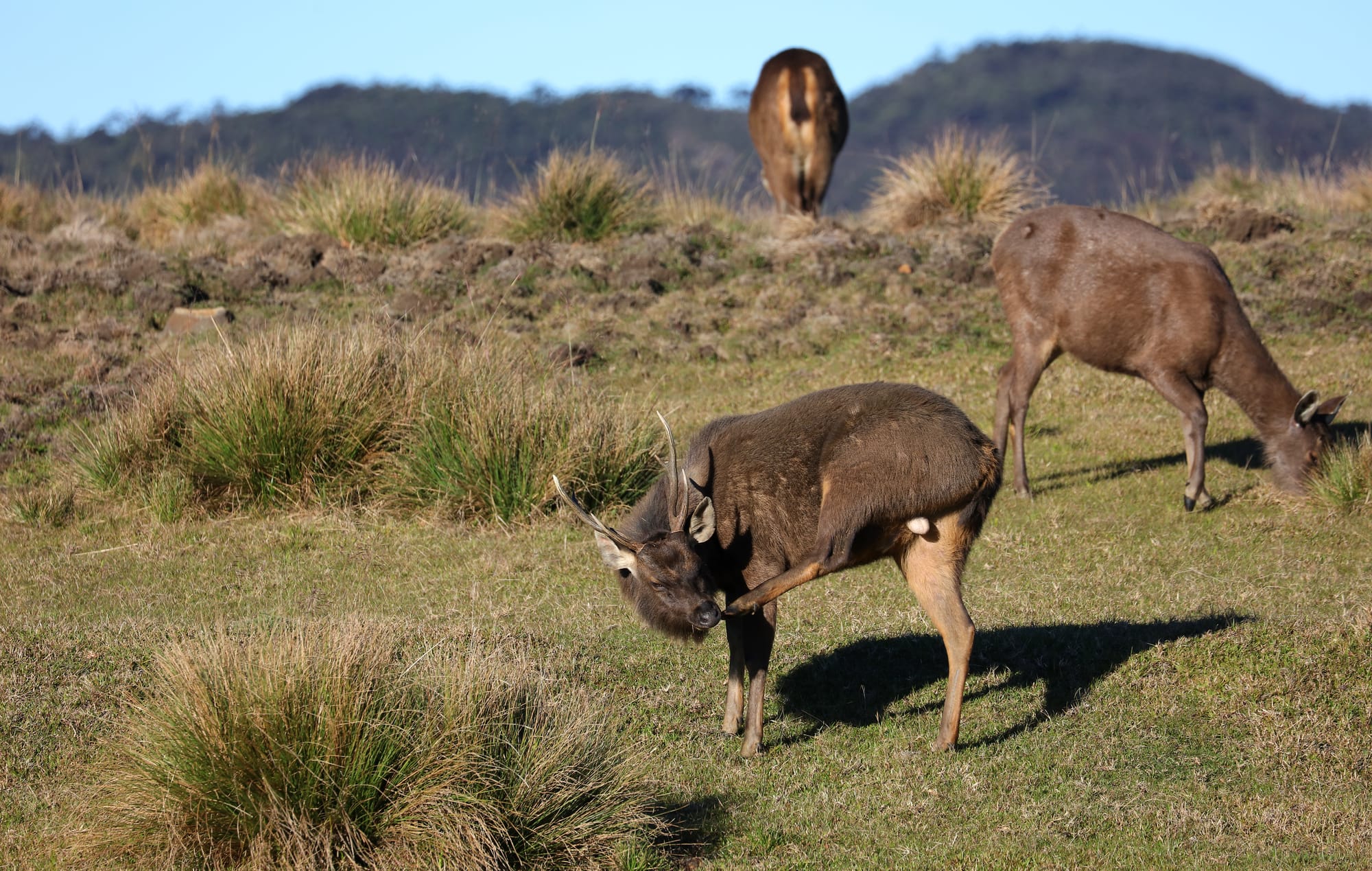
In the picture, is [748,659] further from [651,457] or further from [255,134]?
[255,134]

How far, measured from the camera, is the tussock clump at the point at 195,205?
1977 centimetres

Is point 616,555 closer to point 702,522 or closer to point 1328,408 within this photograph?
point 702,522

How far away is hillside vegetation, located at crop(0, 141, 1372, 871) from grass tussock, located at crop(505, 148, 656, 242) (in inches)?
2.4

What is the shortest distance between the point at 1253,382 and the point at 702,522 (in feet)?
21.7

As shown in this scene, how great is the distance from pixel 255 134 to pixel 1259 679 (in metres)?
73.6

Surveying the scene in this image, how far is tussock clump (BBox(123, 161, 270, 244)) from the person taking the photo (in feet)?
64.8

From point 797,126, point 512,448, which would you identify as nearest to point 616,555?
point 512,448

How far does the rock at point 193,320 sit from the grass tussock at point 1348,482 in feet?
37.6

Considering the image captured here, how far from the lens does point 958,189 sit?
19.2 metres

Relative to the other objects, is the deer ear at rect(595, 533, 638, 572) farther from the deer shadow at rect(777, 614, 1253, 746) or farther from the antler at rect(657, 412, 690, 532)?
the deer shadow at rect(777, 614, 1253, 746)

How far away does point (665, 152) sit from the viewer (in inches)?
3388

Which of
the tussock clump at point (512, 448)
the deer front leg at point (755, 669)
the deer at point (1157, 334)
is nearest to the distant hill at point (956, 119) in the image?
the tussock clump at point (512, 448)

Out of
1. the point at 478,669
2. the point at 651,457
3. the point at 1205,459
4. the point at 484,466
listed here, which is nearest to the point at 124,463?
the point at 484,466

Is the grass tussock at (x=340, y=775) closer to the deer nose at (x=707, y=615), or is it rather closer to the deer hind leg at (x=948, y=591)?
the deer nose at (x=707, y=615)
